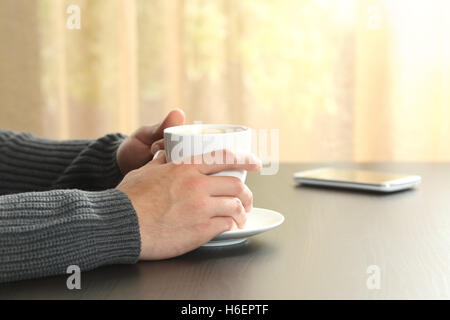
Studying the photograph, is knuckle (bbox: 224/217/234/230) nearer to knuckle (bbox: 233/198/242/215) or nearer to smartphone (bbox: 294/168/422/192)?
knuckle (bbox: 233/198/242/215)

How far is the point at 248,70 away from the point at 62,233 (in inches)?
61.3

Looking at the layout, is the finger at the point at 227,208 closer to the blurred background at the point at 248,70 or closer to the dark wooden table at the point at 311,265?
the dark wooden table at the point at 311,265

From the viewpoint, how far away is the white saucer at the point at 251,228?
2.28 ft

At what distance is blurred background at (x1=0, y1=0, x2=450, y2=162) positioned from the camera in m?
2.01

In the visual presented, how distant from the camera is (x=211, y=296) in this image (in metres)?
0.55

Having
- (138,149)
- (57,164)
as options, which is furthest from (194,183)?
(57,164)

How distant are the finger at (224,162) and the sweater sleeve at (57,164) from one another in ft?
1.22

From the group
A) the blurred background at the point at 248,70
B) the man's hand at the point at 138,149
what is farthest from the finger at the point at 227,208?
the blurred background at the point at 248,70

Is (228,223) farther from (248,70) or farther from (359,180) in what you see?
(248,70)

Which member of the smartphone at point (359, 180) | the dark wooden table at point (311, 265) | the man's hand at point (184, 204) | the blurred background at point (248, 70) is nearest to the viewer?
the dark wooden table at point (311, 265)

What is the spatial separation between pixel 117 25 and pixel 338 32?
2.47ft

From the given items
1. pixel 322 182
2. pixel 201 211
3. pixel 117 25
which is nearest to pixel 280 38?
pixel 117 25
